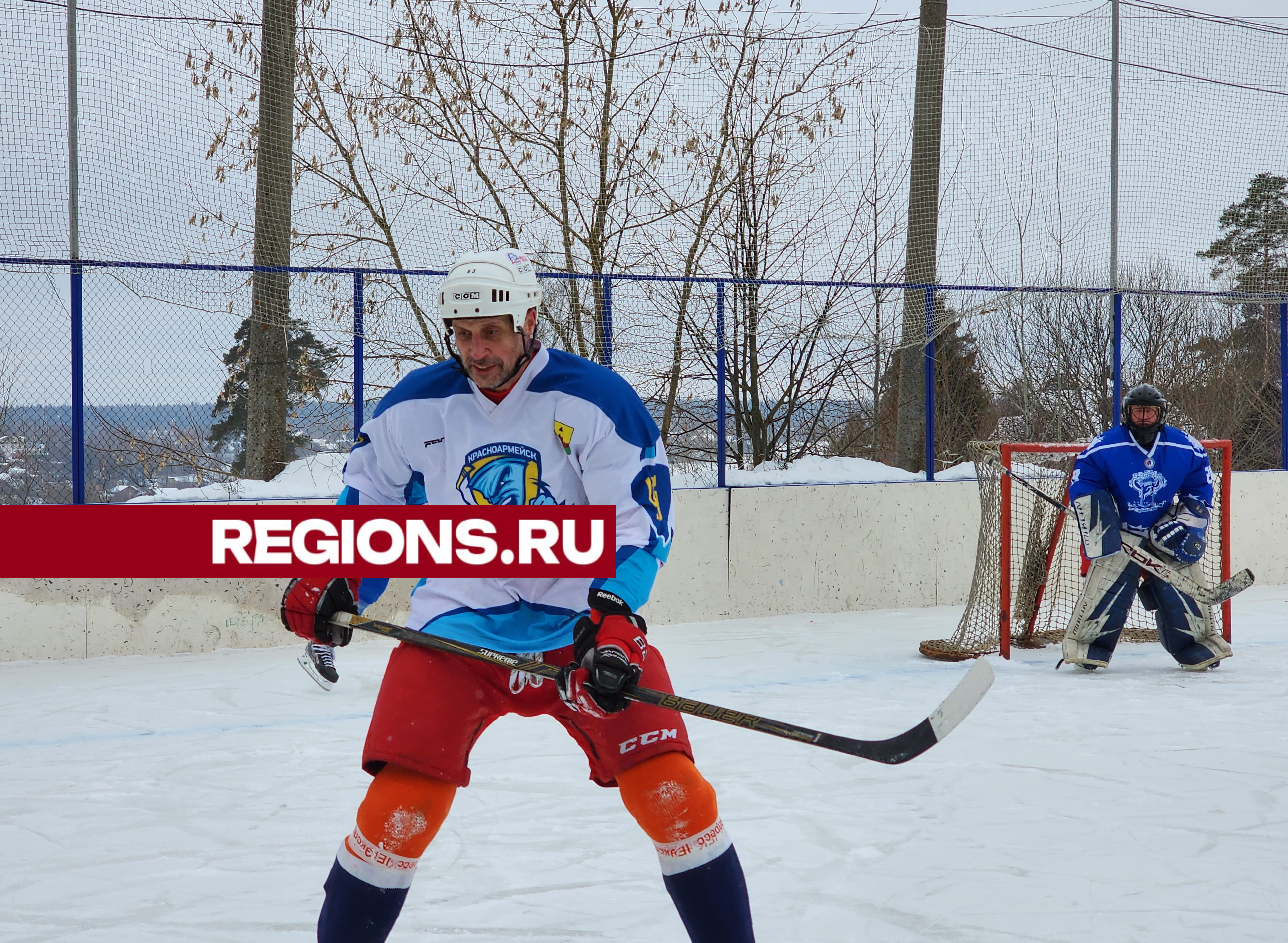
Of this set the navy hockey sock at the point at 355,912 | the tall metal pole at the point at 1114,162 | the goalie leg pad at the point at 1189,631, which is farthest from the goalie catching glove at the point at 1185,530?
the navy hockey sock at the point at 355,912

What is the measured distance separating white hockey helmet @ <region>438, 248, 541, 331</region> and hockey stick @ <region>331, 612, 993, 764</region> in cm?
48

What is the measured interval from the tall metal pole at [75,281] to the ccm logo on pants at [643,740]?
3.89 meters

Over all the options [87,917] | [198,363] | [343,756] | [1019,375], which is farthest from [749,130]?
[87,917]

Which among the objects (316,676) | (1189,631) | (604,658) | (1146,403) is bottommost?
(316,676)

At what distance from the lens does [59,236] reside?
477cm

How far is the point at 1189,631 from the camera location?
4.63 m

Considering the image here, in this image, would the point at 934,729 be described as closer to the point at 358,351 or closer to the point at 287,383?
the point at 358,351

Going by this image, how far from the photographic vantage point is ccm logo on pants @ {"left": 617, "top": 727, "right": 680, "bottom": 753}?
1618 mm

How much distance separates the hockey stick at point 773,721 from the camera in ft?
5.44

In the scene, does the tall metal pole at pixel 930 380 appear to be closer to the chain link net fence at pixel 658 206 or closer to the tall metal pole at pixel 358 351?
the chain link net fence at pixel 658 206

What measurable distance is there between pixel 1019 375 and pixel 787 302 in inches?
101

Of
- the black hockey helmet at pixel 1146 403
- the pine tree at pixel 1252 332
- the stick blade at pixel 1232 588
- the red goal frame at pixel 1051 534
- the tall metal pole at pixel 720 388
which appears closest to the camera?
the black hockey helmet at pixel 1146 403

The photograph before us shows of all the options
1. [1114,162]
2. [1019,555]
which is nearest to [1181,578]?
[1019,555]

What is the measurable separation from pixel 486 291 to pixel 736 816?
1583mm
